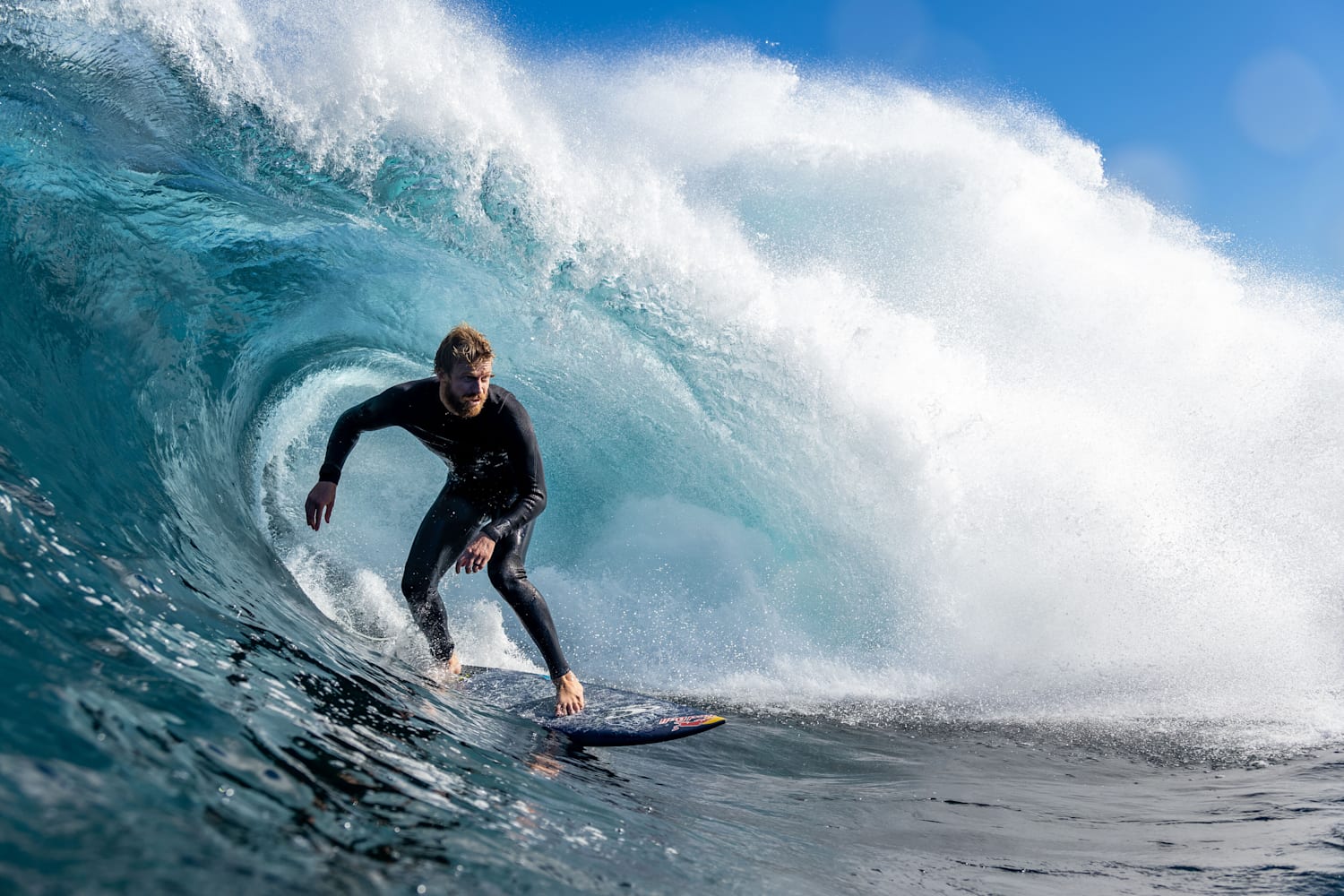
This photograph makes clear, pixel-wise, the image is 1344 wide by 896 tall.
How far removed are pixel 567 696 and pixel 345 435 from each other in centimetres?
170

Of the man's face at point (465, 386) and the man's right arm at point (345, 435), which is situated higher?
the man's face at point (465, 386)

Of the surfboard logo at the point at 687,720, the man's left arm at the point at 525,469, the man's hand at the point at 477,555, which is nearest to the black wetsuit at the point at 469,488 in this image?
the man's left arm at the point at 525,469

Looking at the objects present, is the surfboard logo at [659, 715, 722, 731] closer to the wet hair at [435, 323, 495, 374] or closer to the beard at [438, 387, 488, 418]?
the beard at [438, 387, 488, 418]

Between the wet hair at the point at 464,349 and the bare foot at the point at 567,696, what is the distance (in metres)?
1.57

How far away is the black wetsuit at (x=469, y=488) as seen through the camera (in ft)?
13.3

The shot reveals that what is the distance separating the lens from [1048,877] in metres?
2.60

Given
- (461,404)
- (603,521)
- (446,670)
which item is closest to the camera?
(461,404)

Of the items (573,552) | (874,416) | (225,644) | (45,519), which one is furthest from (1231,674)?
(45,519)

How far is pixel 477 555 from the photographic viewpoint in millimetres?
3500

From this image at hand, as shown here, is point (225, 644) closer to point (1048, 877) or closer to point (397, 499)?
point (1048, 877)

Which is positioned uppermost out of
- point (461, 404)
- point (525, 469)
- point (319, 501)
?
point (461, 404)

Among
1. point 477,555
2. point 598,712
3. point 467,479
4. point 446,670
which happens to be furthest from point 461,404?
point 598,712

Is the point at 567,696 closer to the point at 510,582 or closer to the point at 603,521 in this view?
the point at 510,582

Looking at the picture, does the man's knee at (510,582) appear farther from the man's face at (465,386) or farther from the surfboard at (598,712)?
the man's face at (465,386)
